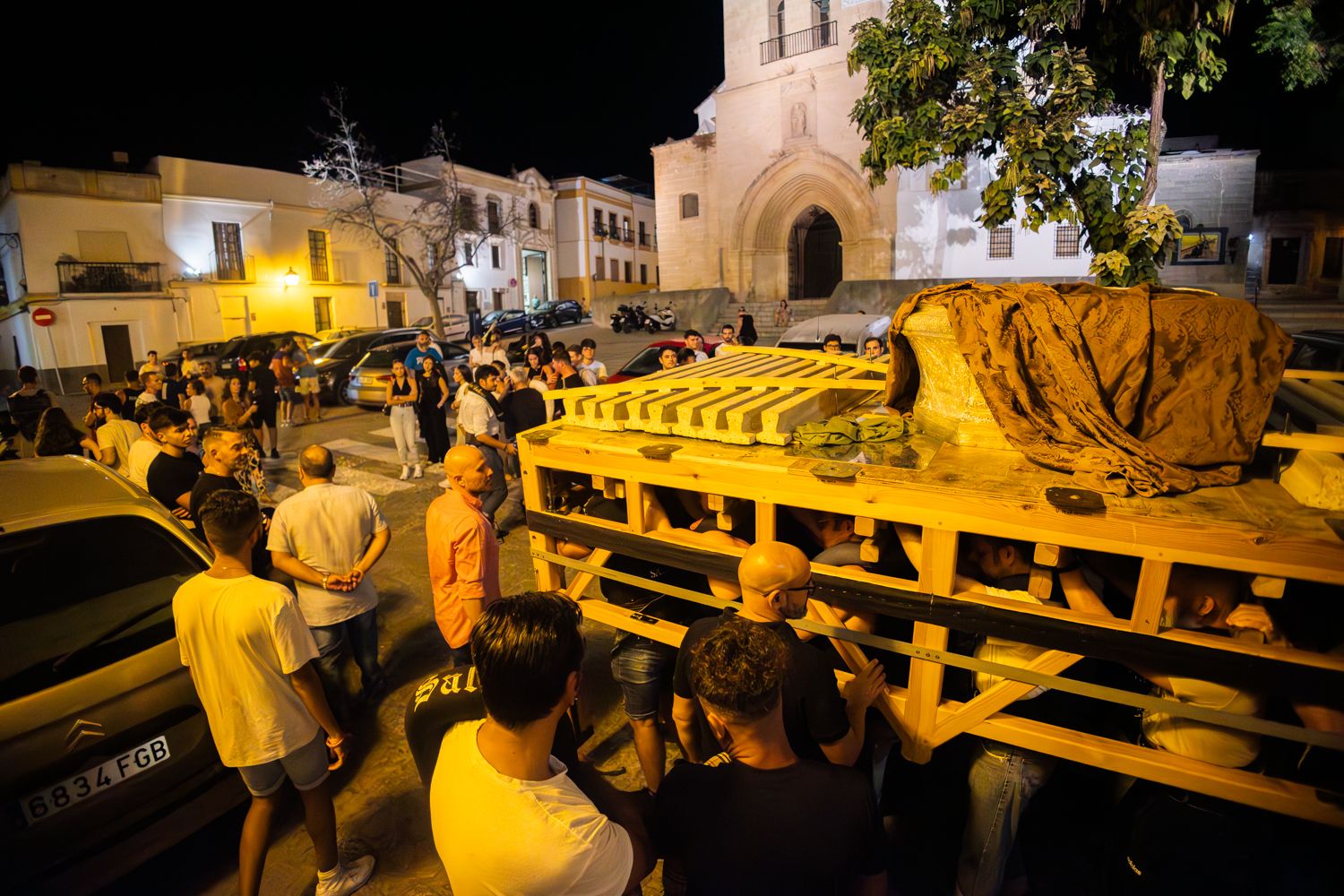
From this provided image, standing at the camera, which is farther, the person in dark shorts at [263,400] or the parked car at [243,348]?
the parked car at [243,348]

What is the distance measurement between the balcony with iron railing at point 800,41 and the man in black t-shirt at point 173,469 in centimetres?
2446

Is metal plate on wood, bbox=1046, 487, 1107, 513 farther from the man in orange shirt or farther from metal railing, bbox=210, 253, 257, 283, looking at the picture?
metal railing, bbox=210, 253, 257, 283

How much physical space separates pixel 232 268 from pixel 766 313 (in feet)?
70.6

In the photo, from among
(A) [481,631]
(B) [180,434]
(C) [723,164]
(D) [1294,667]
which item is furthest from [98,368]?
(D) [1294,667]

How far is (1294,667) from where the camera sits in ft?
6.44

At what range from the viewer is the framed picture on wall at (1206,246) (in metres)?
26.7

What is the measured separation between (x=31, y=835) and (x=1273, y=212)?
39.5 meters

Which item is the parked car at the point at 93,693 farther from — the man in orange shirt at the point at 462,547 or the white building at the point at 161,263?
the white building at the point at 161,263

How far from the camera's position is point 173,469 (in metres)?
4.68

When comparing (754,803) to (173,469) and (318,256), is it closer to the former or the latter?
(173,469)

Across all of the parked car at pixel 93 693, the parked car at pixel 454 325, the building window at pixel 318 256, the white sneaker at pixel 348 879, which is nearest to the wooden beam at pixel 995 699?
the white sneaker at pixel 348 879

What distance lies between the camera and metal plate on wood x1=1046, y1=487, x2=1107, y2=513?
7.41 feet

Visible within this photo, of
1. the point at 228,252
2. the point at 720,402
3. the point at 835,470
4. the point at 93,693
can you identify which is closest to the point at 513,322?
the point at 228,252

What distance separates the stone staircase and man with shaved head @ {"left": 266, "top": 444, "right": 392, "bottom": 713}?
21082mm
